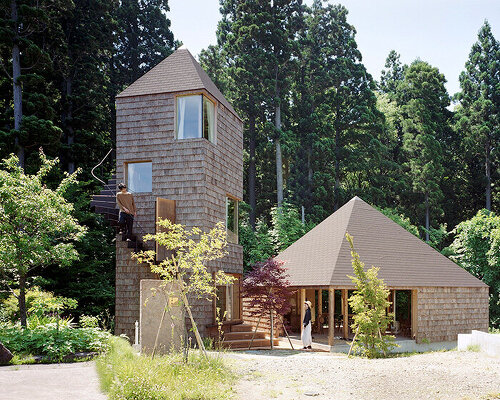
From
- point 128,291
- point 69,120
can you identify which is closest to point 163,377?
point 128,291

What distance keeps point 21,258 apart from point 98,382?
19.1 feet

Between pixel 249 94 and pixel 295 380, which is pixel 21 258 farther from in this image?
pixel 249 94

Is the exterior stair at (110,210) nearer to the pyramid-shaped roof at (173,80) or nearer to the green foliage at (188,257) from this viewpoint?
the pyramid-shaped roof at (173,80)

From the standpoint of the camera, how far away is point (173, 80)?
61.6 ft

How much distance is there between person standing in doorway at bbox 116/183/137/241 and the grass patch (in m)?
5.53

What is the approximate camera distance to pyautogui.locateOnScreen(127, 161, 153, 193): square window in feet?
60.8

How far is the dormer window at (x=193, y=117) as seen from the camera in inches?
711

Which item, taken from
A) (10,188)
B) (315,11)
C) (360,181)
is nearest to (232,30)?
(315,11)

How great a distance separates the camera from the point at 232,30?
39.2m

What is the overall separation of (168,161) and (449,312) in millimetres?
11389

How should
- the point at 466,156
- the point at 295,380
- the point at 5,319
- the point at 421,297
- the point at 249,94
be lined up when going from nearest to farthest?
1. the point at 295,380
2. the point at 5,319
3. the point at 421,297
4. the point at 249,94
5. the point at 466,156

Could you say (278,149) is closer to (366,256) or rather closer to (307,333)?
(366,256)

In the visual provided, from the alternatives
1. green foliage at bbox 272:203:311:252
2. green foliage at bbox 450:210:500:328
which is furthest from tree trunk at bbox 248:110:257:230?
green foliage at bbox 450:210:500:328

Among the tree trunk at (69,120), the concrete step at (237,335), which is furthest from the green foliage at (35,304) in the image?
the tree trunk at (69,120)
